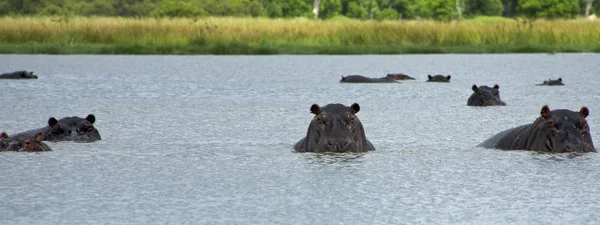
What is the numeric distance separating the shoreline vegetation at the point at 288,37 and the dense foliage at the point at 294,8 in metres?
27.8

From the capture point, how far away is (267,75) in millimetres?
29875

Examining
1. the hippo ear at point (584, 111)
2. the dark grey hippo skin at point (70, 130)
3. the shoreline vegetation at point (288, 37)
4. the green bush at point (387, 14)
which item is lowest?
the green bush at point (387, 14)

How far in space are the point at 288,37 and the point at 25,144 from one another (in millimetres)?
34059

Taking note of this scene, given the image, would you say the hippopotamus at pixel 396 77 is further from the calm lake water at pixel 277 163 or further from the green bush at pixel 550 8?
the green bush at pixel 550 8

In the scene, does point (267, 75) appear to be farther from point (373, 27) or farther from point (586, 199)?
point (586, 199)

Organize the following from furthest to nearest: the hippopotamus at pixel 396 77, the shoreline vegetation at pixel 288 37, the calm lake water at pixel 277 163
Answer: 1. the shoreline vegetation at pixel 288 37
2. the hippopotamus at pixel 396 77
3. the calm lake water at pixel 277 163

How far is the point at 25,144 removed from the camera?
1222 cm

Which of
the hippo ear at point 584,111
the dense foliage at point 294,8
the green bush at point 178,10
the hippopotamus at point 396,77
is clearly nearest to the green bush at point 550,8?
the dense foliage at point 294,8

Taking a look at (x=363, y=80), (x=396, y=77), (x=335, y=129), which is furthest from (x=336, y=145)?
(x=396, y=77)

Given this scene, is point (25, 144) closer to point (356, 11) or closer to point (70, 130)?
point (70, 130)

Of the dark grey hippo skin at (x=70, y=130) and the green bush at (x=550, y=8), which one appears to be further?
the green bush at (x=550, y=8)

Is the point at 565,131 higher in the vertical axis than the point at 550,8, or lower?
higher

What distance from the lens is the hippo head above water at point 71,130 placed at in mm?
13391

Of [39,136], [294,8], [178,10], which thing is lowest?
[294,8]
